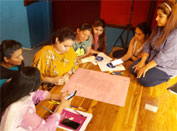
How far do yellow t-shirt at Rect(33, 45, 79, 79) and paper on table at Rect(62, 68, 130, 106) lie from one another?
116 mm

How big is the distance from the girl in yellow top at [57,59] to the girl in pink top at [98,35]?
0.66 meters

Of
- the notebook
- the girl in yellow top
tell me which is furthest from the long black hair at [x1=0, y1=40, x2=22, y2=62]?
the notebook

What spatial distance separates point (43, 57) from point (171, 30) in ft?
3.76

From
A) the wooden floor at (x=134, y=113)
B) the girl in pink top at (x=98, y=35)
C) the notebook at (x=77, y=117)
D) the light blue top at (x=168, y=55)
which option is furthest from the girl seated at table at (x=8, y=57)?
the light blue top at (x=168, y=55)

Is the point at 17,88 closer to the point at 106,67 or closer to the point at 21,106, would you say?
the point at 21,106

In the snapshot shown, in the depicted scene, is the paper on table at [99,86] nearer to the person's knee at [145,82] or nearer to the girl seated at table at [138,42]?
the person's knee at [145,82]

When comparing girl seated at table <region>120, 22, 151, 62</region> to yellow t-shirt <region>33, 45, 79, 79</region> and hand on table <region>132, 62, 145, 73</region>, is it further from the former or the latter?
yellow t-shirt <region>33, 45, 79, 79</region>

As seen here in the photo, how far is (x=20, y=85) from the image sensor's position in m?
0.95

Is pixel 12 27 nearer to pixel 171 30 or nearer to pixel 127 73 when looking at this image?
pixel 127 73

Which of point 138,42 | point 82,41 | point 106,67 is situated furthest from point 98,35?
point 106,67

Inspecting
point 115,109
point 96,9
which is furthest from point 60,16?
point 115,109

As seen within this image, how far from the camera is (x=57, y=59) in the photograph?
5.38ft

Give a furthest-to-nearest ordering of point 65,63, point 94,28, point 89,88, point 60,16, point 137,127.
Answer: point 60,16 → point 94,28 → point 65,63 → point 89,88 → point 137,127

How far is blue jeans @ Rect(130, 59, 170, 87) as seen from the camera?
1513 millimetres
